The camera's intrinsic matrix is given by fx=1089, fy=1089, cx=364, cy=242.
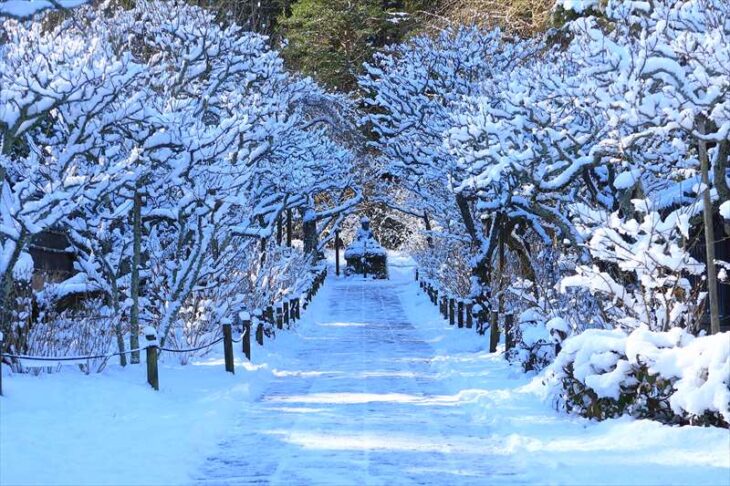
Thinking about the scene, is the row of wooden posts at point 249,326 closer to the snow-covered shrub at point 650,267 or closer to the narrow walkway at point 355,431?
the narrow walkway at point 355,431

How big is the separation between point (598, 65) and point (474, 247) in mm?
16096

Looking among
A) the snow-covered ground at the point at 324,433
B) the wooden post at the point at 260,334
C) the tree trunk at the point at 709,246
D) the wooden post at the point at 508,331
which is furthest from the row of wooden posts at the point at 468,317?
the tree trunk at the point at 709,246

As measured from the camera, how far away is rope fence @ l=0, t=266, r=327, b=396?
555 inches

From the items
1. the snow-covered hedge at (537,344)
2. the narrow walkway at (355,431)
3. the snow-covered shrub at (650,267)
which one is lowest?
the narrow walkway at (355,431)

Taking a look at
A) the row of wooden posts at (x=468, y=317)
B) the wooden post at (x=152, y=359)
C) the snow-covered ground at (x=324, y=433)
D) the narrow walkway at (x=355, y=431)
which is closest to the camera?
the snow-covered ground at (x=324, y=433)

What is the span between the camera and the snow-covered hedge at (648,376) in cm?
992

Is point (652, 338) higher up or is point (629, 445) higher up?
point (652, 338)

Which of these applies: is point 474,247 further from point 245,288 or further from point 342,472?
point 342,472

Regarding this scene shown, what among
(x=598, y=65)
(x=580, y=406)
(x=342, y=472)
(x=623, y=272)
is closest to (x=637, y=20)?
(x=598, y=65)

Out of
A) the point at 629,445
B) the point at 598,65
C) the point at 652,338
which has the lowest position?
the point at 629,445

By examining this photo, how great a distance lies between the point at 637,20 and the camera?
15656 mm

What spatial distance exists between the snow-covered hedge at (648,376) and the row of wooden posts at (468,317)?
19.8 feet

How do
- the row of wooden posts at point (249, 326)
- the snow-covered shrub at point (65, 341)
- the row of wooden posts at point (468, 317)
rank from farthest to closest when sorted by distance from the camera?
the row of wooden posts at point (468, 317) < the snow-covered shrub at point (65, 341) < the row of wooden posts at point (249, 326)

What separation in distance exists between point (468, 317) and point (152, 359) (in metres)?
13.3
